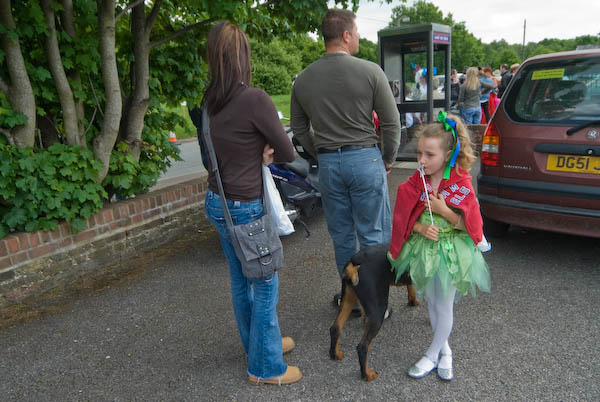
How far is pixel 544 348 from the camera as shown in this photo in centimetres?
272

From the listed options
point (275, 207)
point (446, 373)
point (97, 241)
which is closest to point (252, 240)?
point (275, 207)

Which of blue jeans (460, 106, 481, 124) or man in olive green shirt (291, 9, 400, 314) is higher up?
man in olive green shirt (291, 9, 400, 314)

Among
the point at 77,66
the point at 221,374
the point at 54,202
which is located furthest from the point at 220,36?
the point at 77,66

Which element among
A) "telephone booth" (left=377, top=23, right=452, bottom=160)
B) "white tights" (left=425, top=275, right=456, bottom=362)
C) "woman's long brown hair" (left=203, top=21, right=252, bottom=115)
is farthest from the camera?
"telephone booth" (left=377, top=23, right=452, bottom=160)

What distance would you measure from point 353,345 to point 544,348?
1174 mm

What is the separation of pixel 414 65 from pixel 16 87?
769cm

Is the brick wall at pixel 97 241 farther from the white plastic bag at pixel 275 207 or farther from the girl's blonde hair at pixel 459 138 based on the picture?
the girl's blonde hair at pixel 459 138

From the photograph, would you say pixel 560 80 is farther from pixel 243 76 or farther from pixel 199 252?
pixel 199 252

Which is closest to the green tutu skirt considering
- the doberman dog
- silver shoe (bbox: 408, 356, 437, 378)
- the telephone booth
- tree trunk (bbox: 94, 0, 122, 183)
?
the doberman dog

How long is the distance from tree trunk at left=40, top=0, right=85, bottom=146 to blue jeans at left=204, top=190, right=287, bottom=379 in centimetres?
251

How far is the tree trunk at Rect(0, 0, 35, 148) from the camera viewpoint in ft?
11.9

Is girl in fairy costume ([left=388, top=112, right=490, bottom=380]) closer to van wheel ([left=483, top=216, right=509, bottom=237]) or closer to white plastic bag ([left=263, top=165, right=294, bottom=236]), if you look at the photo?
white plastic bag ([left=263, top=165, right=294, bottom=236])

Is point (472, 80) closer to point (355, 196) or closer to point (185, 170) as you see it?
point (185, 170)

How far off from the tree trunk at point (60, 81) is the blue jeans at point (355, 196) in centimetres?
260
